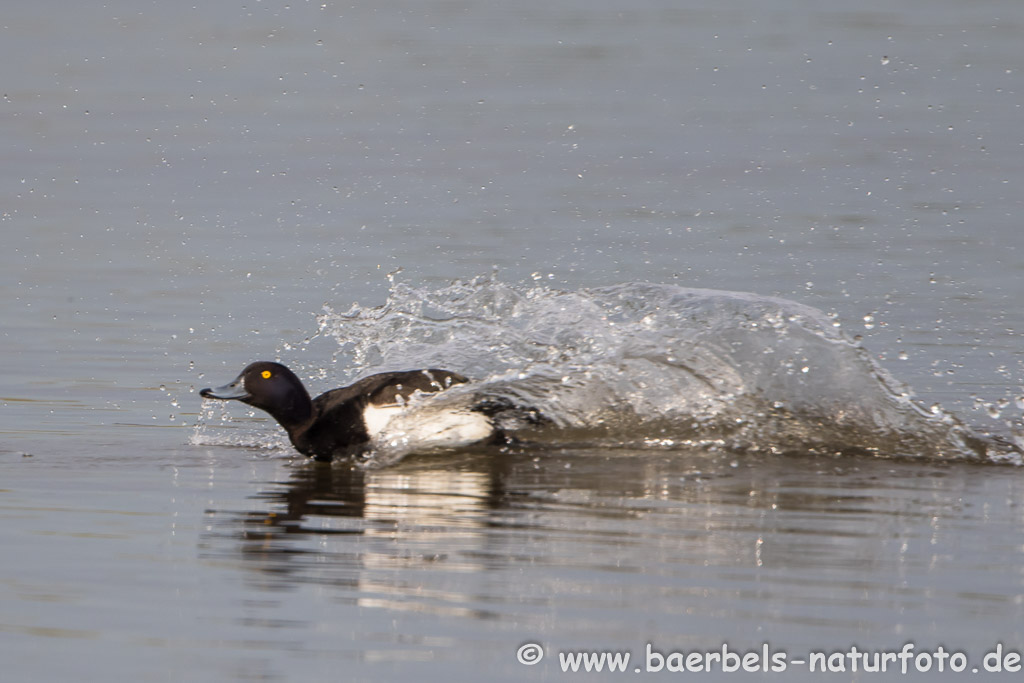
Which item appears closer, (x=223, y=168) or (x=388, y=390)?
(x=388, y=390)

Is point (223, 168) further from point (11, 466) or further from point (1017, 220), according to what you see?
point (11, 466)

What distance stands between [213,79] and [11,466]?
1765 centimetres

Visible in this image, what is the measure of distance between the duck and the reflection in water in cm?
25

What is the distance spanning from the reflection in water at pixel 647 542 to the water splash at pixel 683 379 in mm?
453

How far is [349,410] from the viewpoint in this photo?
8.75 m

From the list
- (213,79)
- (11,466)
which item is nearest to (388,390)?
(11,466)

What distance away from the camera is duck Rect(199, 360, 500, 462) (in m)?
8.66

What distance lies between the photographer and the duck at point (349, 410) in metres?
8.66

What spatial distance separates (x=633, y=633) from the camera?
4.95m

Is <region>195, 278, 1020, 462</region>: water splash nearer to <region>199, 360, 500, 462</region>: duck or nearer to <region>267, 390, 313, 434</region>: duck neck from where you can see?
<region>199, 360, 500, 462</region>: duck

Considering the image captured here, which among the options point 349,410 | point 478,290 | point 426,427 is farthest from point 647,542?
point 478,290

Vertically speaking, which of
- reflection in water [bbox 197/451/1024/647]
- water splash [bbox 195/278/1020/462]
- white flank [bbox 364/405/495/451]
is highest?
water splash [bbox 195/278/1020/462]

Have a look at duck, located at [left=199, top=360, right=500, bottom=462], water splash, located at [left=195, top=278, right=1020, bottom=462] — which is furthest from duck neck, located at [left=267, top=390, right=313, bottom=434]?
water splash, located at [left=195, top=278, right=1020, bottom=462]

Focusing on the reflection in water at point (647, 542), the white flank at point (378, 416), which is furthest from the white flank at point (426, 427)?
the reflection in water at point (647, 542)
